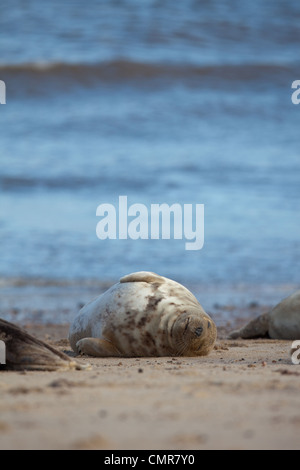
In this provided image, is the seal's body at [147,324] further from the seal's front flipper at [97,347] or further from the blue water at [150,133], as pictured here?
the blue water at [150,133]

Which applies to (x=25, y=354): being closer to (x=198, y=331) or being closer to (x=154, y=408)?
(x=198, y=331)

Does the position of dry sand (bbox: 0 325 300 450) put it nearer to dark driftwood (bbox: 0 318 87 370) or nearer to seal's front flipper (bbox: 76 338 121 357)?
dark driftwood (bbox: 0 318 87 370)

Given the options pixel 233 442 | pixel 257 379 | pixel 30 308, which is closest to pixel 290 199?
pixel 30 308

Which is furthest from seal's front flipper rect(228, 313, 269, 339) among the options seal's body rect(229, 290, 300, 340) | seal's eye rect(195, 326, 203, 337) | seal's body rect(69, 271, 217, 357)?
seal's eye rect(195, 326, 203, 337)

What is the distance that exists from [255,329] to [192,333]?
154 cm

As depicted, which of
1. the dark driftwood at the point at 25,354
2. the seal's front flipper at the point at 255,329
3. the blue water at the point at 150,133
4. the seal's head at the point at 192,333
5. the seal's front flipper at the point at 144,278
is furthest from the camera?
the blue water at the point at 150,133

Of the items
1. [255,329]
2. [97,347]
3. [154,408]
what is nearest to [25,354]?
[97,347]

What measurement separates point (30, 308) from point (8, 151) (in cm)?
763

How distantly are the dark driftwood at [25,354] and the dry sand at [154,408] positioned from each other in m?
0.11

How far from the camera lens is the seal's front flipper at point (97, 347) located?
4570 mm

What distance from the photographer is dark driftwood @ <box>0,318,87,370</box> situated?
12.1 feet

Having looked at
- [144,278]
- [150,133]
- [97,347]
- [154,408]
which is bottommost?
[154,408]

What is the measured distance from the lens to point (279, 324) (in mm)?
5773

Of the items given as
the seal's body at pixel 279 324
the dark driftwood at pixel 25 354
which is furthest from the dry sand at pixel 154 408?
the seal's body at pixel 279 324
